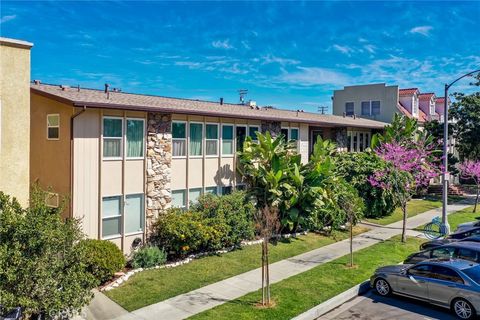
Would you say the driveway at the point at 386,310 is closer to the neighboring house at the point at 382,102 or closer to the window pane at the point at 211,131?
the window pane at the point at 211,131

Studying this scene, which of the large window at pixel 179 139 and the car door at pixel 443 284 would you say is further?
the large window at pixel 179 139

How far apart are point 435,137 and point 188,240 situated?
28128mm

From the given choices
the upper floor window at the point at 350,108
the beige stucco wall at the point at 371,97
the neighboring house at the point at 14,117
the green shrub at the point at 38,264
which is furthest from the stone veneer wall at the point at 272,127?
the upper floor window at the point at 350,108

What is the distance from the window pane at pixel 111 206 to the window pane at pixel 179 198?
8.65 feet

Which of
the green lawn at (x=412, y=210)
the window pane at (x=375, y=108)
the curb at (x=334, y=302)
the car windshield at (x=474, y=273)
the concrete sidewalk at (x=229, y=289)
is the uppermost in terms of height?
the window pane at (x=375, y=108)

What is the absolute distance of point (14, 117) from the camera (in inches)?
467

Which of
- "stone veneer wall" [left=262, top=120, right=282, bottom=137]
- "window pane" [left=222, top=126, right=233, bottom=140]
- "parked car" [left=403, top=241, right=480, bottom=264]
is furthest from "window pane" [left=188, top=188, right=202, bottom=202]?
"parked car" [left=403, top=241, right=480, bottom=264]

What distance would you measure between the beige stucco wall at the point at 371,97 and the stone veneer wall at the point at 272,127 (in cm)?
2103

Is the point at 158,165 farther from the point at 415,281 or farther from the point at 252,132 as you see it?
the point at 415,281

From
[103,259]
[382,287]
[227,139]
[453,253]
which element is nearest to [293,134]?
[227,139]

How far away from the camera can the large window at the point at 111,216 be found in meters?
14.9

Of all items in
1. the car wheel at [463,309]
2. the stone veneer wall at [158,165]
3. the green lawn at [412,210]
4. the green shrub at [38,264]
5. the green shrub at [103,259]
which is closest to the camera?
the green shrub at [38,264]

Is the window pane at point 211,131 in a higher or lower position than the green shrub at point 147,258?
higher

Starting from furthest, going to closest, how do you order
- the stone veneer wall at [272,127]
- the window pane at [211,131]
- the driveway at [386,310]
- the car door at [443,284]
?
the stone veneer wall at [272,127], the window pane at [211,131], the driveway at [386,310], the car door at [443,284]
